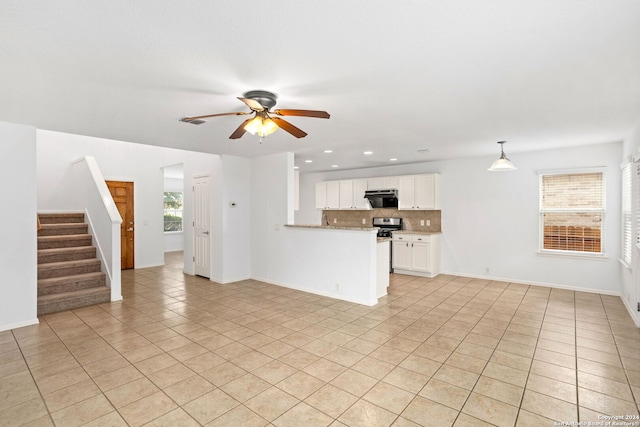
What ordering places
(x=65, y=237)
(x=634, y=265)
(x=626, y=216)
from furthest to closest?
(x=65, y=237), (x=626, y=216), (x=634, y=265)

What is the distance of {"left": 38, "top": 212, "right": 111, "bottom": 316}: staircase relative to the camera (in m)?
4.63

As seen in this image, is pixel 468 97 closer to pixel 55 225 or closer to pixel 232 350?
pixel 232 350

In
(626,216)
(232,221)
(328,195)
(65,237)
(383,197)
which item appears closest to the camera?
(626,216)

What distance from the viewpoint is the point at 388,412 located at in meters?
2.26

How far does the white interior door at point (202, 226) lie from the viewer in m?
6.56

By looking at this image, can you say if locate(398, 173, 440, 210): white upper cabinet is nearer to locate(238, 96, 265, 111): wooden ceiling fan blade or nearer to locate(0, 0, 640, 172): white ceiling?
locate(0, 0, 640, 172): white ceiling

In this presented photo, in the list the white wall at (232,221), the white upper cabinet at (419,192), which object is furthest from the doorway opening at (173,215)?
the white upper cabinet at (419,192)

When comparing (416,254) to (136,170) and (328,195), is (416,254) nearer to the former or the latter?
(328,195)

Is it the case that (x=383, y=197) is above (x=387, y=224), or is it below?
above

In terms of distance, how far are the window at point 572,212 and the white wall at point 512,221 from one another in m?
0.12

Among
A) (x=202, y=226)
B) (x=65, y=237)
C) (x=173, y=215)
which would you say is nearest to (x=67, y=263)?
(x=65, y=237)

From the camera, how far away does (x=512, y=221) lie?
604 cm

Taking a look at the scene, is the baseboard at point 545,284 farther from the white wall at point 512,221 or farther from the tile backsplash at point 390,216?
the tile backsplash at point 390,216

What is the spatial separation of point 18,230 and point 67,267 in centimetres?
140
